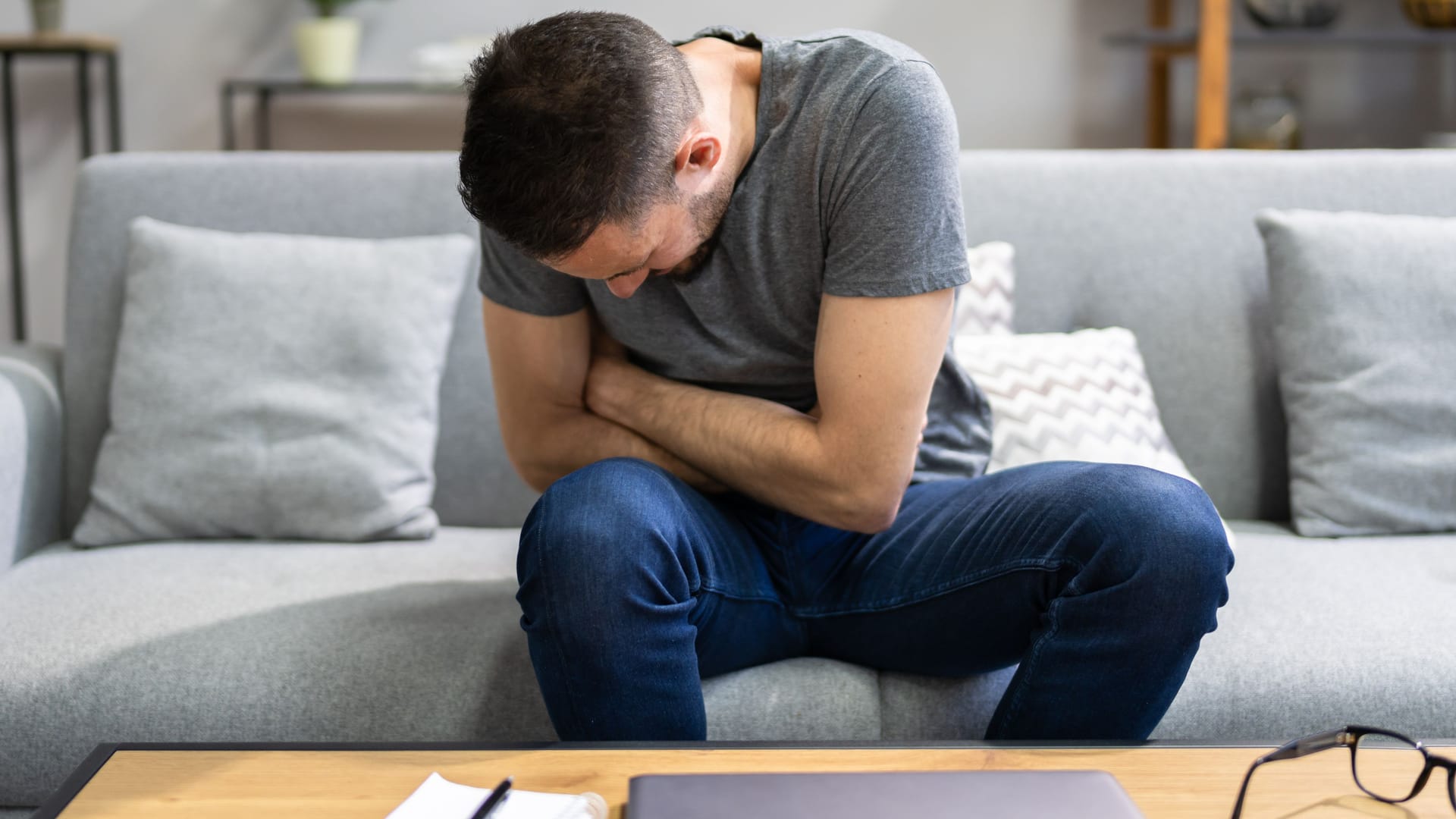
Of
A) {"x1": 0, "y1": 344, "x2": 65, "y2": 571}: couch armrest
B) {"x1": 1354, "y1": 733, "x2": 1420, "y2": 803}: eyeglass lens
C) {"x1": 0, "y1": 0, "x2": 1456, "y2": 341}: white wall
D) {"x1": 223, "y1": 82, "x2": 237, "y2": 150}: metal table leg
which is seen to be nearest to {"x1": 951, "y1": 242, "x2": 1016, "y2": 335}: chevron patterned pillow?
{"x1": 1354, "y1": 733, "x2": 1420, "y2": 803}: eyeglass lens

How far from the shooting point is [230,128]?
289 centimetres

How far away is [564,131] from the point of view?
873 mm

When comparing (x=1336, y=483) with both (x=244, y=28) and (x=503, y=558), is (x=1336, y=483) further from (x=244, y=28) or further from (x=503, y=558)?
(x=244, y=28)

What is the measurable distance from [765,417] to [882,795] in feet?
1.53

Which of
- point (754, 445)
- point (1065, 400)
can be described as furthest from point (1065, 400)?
point (754, 445)

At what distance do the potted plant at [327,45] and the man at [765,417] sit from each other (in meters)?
1.75

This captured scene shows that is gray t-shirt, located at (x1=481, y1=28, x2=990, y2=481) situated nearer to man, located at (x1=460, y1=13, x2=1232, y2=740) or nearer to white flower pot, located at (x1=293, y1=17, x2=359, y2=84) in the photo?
man, located at (x1=460, y1=13, x2=1232, y2=740)

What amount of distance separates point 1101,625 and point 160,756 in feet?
2.19

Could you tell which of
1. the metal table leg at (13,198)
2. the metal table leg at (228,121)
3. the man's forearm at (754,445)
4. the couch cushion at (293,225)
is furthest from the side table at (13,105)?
the man's forearm at (754,445)

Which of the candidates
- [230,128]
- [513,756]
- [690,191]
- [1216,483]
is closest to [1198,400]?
[1216,483]

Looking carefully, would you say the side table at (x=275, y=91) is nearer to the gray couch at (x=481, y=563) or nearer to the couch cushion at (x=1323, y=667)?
the gray couch at (x=481, y=563)

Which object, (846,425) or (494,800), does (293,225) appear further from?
(494,800)

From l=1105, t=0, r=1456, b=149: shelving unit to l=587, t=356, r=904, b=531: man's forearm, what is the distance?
177cm

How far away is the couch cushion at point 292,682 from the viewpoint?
43.5 inches
